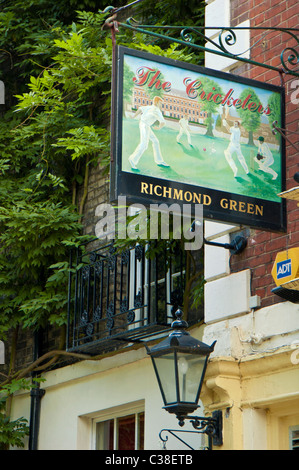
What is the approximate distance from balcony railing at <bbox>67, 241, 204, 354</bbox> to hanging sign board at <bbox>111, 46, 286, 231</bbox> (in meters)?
2.26

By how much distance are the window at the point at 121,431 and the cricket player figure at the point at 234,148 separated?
354cm

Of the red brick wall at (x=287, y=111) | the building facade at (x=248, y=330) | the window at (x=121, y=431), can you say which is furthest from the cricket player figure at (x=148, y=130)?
the window at (x=121, y=431)

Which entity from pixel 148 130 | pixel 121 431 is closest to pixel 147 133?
pixel 148 130

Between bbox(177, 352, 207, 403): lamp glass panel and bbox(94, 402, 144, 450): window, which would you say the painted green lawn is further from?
bbox(94, 402, 144, 450): window

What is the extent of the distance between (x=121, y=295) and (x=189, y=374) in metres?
2.59

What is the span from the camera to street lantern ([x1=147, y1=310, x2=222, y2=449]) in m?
5.88

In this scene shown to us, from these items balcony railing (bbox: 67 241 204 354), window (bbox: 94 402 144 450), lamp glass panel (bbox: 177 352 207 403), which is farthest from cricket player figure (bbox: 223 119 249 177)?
window (bbox: 94 402 144 450)

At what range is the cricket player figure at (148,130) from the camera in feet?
18.9

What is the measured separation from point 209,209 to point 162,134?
645 millimetres

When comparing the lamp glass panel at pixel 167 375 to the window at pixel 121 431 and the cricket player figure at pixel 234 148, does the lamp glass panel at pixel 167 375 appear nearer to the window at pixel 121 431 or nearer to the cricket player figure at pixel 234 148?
the cricket player figure at pixel 234 148
